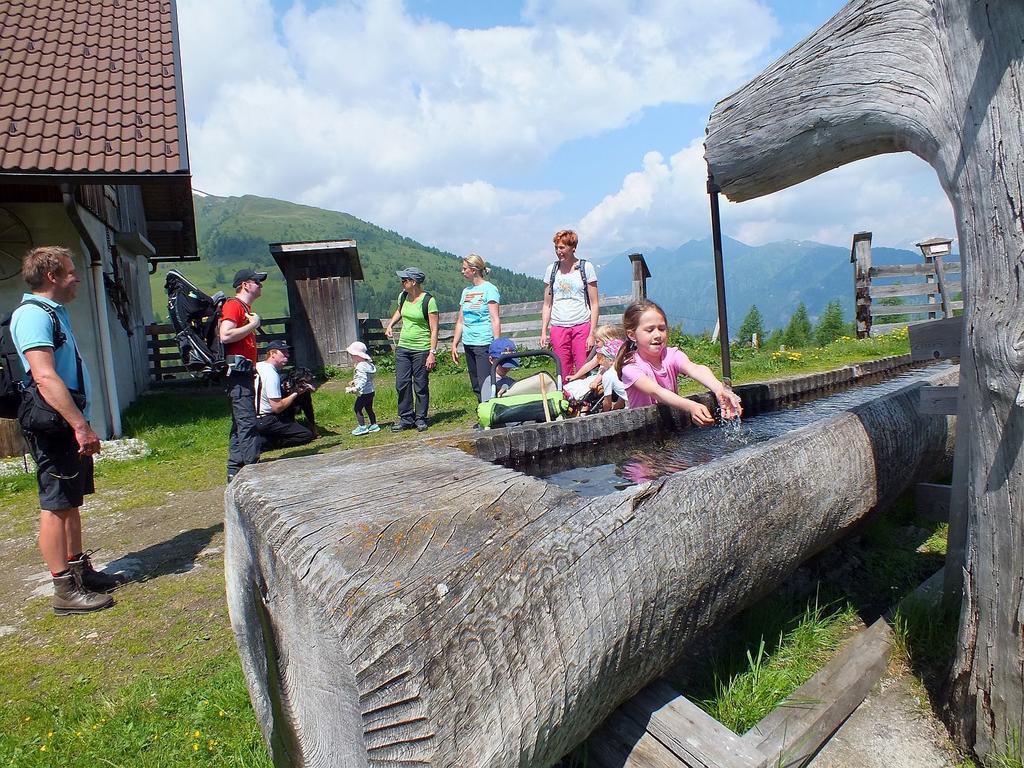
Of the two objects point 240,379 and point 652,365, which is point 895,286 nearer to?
point 652,365

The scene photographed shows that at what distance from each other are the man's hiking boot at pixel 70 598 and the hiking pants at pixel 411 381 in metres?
3.90

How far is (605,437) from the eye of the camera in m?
3.33

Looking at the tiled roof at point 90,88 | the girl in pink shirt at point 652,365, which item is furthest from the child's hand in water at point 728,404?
the tiled roof at point 90,88

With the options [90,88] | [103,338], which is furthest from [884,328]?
[90,88]

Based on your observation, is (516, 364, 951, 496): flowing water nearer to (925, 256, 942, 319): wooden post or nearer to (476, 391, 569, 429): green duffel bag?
(476, 391, 569, 429): green duffel bag

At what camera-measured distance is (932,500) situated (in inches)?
139

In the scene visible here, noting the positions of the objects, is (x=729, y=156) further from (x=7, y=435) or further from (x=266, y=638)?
(x=7, y=435)

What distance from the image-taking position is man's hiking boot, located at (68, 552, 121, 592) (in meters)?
3.58

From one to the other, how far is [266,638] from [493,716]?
2.70ft

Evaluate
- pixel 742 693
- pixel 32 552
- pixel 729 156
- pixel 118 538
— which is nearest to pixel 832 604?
pixel 742 693

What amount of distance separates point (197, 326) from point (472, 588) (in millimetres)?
4518

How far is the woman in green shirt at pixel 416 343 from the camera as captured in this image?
278 inches

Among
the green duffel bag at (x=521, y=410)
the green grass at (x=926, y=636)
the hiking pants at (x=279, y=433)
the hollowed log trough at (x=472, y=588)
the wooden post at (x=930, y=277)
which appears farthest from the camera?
the wooden post at (x=930, y=277)

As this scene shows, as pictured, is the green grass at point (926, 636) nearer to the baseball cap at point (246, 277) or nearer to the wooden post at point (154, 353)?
the baseball cap at point (246, 277)
